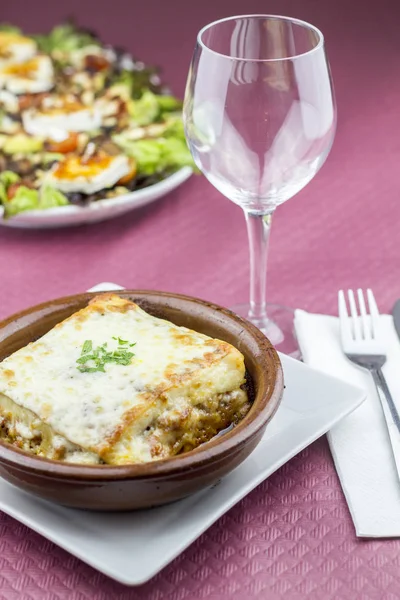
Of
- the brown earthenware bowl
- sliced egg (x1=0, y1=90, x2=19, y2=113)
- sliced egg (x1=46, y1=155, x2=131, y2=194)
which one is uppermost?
the brown earthenware bowl

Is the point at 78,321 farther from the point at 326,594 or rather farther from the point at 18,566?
the point at 326,594

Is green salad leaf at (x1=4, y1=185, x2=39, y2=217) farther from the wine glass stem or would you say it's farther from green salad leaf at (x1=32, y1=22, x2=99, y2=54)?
green salad leaf at (x1=32, y1=22, x2=99, y2=54)

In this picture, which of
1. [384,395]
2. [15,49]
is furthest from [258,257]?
[15,49]

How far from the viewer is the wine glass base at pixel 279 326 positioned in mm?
2053

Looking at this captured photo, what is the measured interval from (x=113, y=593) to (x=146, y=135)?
185cm

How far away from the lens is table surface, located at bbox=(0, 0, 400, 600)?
1.40m

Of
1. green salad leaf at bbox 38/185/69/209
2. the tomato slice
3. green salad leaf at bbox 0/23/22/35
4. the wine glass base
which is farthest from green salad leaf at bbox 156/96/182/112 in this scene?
the wine glass base

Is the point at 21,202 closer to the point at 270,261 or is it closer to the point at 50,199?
the point at 50,199

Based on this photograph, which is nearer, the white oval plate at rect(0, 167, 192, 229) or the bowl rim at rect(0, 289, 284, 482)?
the bowl rim at rect(0, 289, 284, 482)

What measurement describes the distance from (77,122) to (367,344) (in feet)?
5.29

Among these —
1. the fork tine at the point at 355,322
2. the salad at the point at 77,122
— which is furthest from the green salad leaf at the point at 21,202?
the fork tine at the point at 355,322

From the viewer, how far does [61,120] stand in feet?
10.2

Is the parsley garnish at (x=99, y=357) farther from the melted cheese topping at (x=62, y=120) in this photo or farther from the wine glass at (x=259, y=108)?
the melted cheese topping at (x=62, y=120)

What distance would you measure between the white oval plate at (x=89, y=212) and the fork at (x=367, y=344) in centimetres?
78
